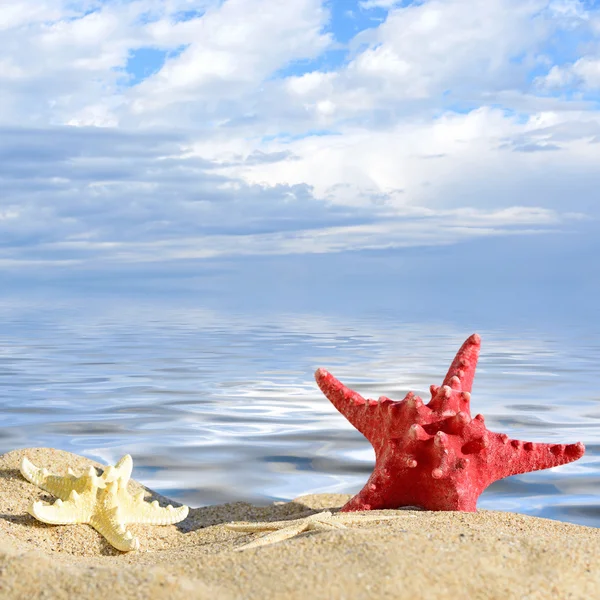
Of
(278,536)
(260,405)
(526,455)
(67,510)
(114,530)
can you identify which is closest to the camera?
(278,536)

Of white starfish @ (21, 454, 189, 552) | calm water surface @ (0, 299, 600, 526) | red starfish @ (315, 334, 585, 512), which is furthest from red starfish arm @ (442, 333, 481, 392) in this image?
white starfish @ (21, 454, 189, 552)

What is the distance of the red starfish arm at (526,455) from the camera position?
529cm

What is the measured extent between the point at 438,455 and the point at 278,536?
185cm

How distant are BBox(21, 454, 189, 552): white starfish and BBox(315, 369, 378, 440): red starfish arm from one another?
1.25 metres

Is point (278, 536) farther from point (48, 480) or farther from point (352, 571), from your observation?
point (48, 480)

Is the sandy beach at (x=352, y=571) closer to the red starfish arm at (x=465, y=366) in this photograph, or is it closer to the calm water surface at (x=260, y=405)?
the red starfish arm at (x=465, y=366)

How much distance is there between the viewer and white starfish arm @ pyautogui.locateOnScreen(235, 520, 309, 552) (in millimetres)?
3311

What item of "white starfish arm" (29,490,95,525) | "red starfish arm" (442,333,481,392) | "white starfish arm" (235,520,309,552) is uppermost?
"red starfish arm" (442,333,481,392)

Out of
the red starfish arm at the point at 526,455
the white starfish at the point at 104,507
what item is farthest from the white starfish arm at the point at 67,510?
the red starfish arm at the point at 526,455

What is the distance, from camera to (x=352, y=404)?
563 cm

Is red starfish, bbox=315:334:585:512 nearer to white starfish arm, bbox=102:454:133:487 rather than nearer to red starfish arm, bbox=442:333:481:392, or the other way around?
red starfish arm, bbox=442:333:481:392

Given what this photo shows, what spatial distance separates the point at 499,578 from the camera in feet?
9.37

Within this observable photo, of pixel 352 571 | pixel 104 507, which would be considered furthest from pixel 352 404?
pixel 352 571

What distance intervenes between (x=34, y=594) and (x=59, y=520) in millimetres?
2133
